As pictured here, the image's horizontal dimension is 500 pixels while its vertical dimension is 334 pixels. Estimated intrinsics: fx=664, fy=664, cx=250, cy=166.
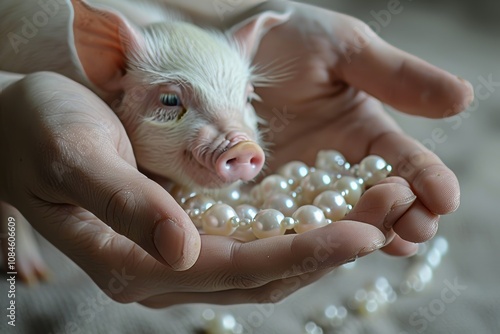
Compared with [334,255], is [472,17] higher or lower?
lower

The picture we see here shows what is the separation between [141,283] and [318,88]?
0.28 metres

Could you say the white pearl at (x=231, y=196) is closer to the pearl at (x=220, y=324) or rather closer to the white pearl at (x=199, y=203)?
the white pearl at (x=199, y=203)

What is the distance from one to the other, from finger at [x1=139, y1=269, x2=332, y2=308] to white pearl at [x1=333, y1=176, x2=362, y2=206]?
0.08 meters

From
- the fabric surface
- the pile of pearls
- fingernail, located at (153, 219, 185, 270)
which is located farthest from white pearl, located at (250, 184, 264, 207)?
fingernail, located at (153, 219, 185, 270)

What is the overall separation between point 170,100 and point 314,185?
0.14 meters

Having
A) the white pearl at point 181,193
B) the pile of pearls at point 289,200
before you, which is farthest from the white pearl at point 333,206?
the white pearl at point 181,193

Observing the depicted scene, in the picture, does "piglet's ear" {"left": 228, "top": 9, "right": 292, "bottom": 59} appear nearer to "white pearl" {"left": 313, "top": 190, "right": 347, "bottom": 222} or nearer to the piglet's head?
the piglet's head

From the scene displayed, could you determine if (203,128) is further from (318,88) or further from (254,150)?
(318,88)

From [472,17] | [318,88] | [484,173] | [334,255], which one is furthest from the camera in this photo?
[472,17]

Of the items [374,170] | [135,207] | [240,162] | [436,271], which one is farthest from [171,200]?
[436,271]

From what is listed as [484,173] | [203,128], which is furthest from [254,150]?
[484,173]

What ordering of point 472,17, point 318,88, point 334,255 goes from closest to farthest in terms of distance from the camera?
point 334,255, point 318,88, point 472,17

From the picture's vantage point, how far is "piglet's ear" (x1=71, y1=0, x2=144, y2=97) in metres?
0.49

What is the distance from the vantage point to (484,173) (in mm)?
862
